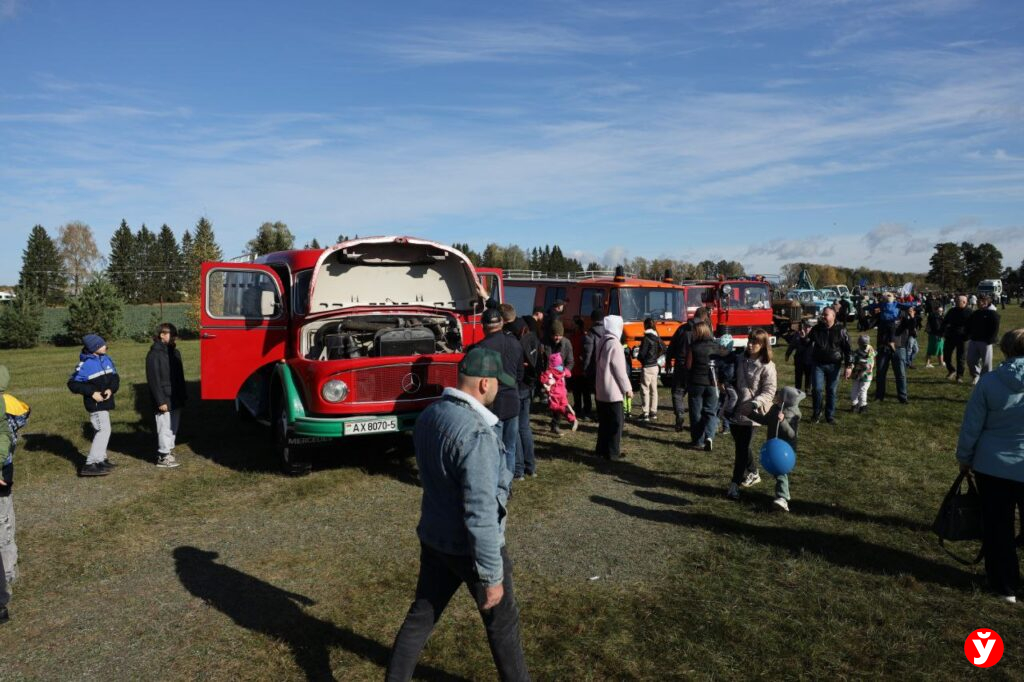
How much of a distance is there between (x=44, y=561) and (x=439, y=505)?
15.3ft

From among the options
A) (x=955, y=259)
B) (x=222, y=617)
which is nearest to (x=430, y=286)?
(x=222, y=617)

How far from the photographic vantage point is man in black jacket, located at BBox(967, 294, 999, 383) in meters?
12.3

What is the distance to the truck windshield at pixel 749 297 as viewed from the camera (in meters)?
18.2

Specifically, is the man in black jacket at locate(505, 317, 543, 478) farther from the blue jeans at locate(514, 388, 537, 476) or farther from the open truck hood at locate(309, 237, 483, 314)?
the open truck hood at locate(309, 237, 483, 314)

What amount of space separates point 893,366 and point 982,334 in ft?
6.52

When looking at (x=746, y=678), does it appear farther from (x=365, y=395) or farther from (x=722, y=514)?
(x=365, y=395)

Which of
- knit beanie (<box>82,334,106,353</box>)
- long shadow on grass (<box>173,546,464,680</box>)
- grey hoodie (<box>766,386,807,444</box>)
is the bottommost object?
long shadow on grass (<box>173,546,464,680</box>)

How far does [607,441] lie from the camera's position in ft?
28.6

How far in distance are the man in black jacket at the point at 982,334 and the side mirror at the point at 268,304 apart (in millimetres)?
12406

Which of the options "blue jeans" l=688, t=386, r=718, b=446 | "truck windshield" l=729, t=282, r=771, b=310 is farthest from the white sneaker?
"truck windshield" l=729, t=282, r=771, b=310

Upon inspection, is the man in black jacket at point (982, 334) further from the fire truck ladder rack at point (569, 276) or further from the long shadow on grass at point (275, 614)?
the long shadow on grass at point (275, 614)

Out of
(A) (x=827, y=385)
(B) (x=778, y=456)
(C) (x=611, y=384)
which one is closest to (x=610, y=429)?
(C) (x=611, y=384)

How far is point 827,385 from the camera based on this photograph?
1060 cm

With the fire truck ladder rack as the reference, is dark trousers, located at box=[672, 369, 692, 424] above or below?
below
